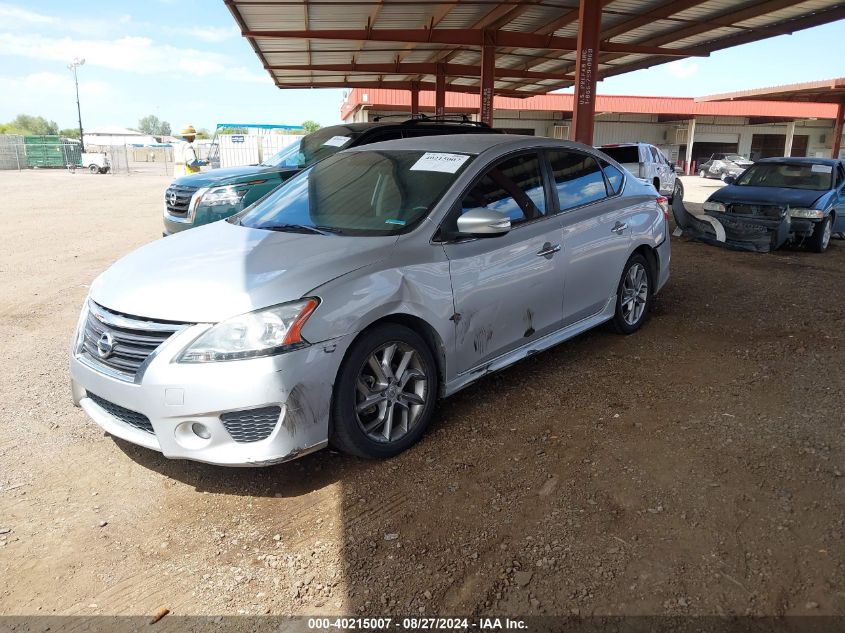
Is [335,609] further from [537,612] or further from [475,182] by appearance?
[475,182]

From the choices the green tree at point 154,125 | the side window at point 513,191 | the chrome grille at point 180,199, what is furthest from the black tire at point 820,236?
the green tree at point 154,125

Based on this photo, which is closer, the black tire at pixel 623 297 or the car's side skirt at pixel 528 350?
the car's side skirt at pixel 528 350

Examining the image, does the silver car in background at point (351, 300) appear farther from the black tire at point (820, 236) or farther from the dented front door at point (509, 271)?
the black tire at point (820, 236)

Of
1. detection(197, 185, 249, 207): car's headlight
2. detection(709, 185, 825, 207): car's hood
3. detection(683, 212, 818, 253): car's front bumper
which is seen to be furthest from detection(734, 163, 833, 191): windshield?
detection(197, 185, 249, 207): car's headlight

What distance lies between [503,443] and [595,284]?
5.74 feet

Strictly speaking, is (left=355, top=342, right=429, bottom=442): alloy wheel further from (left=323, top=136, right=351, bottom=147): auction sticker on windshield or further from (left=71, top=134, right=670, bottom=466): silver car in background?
(left=323, top=136, right=351, bottom=147): auction sticker on windshield

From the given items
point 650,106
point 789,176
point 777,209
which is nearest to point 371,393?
point 777,209

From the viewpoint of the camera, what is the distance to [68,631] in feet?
7.74

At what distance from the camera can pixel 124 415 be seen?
3.19 metres

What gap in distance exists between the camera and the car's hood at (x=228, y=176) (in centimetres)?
792

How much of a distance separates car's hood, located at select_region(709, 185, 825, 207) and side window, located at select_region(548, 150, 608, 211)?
22.8ft

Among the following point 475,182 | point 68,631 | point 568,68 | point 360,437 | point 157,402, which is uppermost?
point 568,68

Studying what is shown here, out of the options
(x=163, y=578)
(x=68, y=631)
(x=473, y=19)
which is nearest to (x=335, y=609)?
(x=163, y=578)

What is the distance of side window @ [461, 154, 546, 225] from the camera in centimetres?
398
